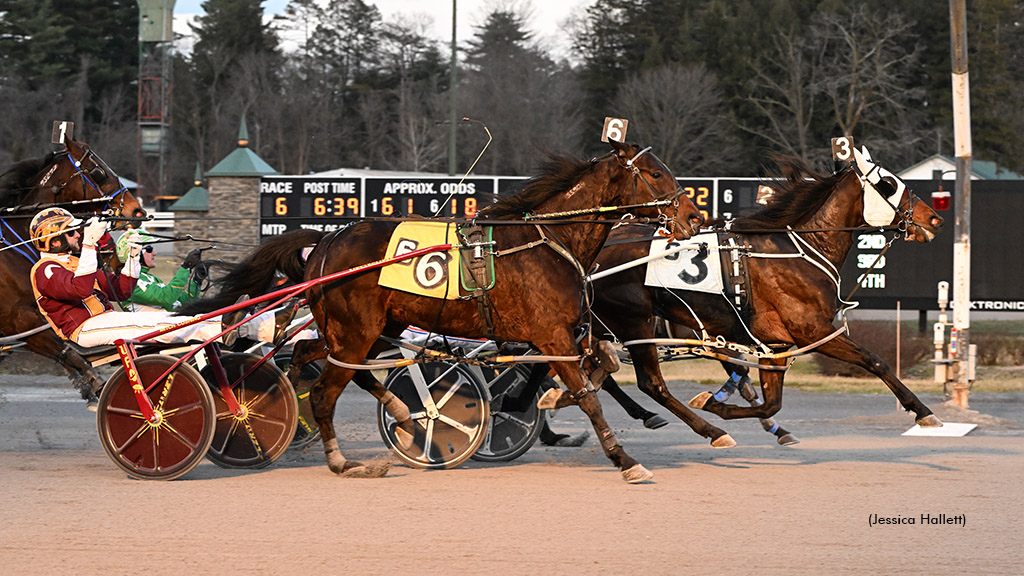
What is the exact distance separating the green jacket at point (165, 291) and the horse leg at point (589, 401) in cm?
348

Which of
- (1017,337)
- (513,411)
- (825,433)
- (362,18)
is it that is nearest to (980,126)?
(1017,337)

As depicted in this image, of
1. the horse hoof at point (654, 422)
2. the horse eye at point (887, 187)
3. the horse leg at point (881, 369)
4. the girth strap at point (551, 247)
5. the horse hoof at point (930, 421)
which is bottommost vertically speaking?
the horse hoof at point (654, 422)

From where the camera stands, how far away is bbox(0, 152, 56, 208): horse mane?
930cm

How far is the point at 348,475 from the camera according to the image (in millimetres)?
7824

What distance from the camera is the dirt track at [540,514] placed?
222 inches

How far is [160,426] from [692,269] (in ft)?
12.5

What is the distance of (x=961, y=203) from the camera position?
12336 mm

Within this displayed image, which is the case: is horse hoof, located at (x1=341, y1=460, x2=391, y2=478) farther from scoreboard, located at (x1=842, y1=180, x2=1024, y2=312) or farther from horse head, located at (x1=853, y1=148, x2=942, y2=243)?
scoreboard, located at (x1=842, y1=180, x2=1024, y2=312)

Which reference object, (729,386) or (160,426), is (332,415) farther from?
(729,386)

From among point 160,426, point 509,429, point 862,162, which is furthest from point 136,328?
point 862,162

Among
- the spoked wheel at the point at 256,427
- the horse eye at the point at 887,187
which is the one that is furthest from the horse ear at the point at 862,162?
the spoked wheel at the point at 256,427

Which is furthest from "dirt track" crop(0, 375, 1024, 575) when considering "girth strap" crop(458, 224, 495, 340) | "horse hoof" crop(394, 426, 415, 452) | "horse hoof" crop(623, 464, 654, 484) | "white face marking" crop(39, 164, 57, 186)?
"white face marking" crop(39, 164, 57, 186)

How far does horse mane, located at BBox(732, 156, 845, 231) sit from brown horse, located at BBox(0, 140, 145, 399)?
14.8 ft

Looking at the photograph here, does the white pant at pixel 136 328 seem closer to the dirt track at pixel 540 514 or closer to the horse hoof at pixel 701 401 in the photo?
the dirt track at pixel 540 514
